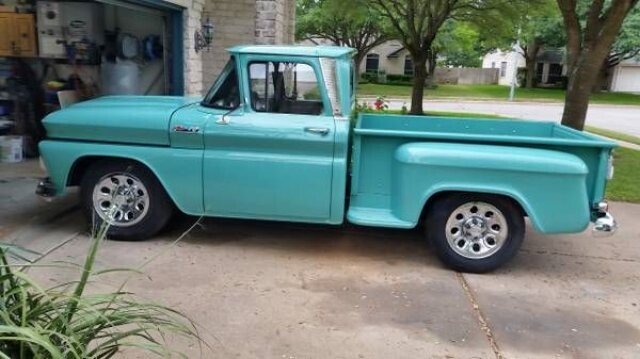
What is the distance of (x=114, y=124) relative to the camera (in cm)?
528

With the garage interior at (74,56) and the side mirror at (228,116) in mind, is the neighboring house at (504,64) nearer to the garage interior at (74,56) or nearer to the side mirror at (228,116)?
the garage interior at (74,56)

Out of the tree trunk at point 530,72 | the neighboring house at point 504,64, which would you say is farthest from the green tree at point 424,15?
the neighboring house at point 504,64

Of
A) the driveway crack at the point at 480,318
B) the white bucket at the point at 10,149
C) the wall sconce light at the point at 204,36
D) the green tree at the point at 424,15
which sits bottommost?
the driveway crack at the point at 480,318

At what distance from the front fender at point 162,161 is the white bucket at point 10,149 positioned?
11.9ft

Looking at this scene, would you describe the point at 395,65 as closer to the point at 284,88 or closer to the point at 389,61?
the point at 389,61

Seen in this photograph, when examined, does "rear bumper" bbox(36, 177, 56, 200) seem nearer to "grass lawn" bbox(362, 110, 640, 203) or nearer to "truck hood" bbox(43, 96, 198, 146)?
"truck hood" bbox(43, 96, 198, 146)

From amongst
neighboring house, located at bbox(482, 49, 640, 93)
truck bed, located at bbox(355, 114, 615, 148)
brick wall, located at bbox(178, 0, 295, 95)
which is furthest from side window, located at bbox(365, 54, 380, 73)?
truck bed, located at bbox(355, 114, 615, 148)

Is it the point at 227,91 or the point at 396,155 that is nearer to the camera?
the point at 396,155

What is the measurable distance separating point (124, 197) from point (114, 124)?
0.69m

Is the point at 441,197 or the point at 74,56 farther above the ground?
the point at 74,56

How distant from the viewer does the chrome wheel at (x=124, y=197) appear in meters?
5.41

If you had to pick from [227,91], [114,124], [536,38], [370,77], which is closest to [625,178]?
[227,91]

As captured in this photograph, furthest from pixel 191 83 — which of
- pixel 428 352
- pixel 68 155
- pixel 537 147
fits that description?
pixel 428 352

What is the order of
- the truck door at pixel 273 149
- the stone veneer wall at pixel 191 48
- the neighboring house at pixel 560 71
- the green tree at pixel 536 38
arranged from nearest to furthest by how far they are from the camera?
the truck door at pixel 273 149
the stone veneer wall at pixel 191 48
the green tree at pixel 536 38
the neighboring house at pixel 560 71
